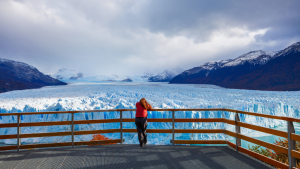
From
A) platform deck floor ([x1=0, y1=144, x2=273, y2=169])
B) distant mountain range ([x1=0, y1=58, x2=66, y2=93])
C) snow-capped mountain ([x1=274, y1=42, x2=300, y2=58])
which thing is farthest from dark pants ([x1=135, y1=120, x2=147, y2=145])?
snow-capped mountain ([x1=274, y1=42, x2=300, y2=58])

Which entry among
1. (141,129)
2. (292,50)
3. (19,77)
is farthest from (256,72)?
(141,129)

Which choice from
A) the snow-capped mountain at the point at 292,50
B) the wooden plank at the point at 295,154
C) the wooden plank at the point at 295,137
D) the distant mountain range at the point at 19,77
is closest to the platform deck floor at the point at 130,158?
the wooden plank at the point at 295,154

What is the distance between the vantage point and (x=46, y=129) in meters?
23.0

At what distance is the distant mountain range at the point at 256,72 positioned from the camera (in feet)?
280

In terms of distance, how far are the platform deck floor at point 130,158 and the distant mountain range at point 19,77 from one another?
74.2 meters

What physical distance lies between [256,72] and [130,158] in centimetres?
11030

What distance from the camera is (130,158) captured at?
4.11m

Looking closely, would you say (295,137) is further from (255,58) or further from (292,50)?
(255,58)

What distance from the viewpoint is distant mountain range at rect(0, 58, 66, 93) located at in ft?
230

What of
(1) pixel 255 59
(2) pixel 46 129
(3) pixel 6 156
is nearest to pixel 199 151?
(3) pixel 6 156

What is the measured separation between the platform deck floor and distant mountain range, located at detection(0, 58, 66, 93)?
74.2 metres

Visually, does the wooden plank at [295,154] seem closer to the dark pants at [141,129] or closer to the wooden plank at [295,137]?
the wooden plank at [295,137]

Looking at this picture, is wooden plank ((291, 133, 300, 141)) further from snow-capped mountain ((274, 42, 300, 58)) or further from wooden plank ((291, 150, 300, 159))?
snow-capped mountain ((274, 42, 300, 58))

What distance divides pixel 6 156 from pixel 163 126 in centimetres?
1904
